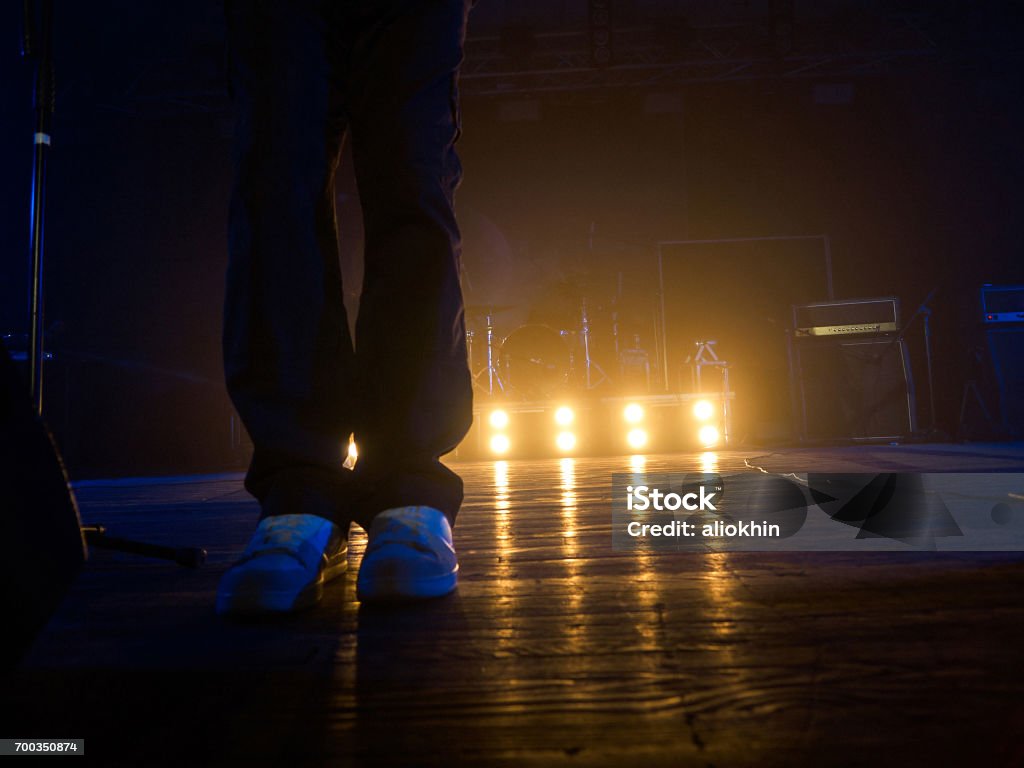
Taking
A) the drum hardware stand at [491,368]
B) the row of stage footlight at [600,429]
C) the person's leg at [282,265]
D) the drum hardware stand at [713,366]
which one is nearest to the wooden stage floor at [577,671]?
the person's leg at [282,265]

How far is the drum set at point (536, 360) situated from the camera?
5.44 metres

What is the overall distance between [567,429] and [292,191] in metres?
4.22

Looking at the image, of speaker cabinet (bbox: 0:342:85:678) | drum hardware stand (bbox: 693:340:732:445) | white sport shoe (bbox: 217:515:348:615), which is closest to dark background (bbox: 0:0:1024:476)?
drum hardware stand (bbox: 693:340:732:445)

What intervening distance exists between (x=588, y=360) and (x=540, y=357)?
1.33 feet

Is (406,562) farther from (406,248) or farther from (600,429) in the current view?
(600,429)

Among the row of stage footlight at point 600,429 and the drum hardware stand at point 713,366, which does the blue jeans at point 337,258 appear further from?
the drum hardware stand at point 713,366

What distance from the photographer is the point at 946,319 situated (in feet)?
19.8

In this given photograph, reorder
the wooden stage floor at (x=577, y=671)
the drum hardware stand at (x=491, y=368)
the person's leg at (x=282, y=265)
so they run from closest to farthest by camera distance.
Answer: the wooden stage floor at (x=577, y=671), the person's leg at (x=282, y=265), the drum hardware stand at (x=491, y=368)

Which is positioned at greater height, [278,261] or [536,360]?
[536,360]

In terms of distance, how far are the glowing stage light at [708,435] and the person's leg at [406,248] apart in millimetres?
4317

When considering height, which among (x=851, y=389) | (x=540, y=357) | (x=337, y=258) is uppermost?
(x=540, y=357)

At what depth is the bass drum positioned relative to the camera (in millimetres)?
5473

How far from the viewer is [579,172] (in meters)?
6.55

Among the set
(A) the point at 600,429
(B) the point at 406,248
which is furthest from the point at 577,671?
(A) the point at 600,429
